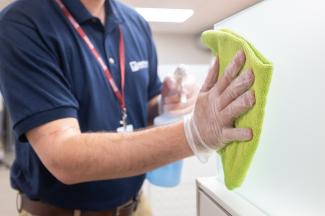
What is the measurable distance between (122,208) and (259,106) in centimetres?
68

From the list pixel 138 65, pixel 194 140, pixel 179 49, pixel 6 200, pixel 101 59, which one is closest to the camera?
pixel 194 140

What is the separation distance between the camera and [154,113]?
1128 millimetres

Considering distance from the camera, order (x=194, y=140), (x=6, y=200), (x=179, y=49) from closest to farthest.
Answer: (x=194, y=140) < (x=6, y=200) < (x=179, y=49)

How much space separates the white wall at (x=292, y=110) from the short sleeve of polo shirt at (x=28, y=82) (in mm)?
425

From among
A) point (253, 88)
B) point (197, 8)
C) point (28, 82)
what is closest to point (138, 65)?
point (28, 82)

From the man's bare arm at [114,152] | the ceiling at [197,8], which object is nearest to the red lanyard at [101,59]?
the man's bare arm at [114,152]

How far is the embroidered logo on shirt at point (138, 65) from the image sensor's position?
0.99m

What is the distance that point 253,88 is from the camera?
430mm

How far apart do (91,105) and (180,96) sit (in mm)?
269

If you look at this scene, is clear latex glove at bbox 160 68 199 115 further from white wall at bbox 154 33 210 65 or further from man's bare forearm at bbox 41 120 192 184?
white wall at bbox 154 33 210 65

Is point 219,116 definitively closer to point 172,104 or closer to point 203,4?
point 172,104

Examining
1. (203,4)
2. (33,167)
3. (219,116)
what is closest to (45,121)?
(33,167)

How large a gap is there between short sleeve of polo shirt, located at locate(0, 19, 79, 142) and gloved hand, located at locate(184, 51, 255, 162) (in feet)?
0.97

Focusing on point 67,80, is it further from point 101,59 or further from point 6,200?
point 6,200
